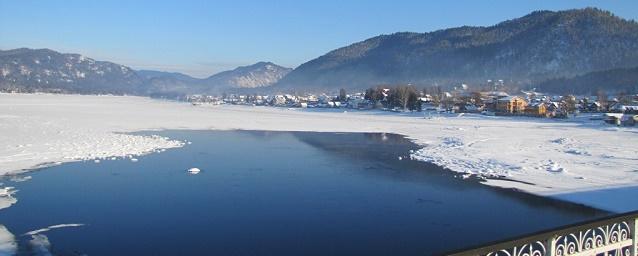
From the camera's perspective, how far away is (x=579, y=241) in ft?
14.5

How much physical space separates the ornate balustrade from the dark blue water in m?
3.75

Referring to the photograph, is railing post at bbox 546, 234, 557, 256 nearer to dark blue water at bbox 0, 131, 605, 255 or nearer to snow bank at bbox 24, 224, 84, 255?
dark blue water at bbox 0, 131, 605, 255

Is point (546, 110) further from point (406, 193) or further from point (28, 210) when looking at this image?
point (28, 210)

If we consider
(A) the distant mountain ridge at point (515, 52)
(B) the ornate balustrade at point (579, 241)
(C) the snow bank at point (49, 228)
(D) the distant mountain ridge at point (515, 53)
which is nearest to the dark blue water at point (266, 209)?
(C) the snow bank at point (49, 228)

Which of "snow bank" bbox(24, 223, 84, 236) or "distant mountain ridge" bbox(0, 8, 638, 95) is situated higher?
"distant mountain ridge" bbox(0, 8, 638, 95)

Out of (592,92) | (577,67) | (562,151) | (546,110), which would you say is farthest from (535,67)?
(562,151)

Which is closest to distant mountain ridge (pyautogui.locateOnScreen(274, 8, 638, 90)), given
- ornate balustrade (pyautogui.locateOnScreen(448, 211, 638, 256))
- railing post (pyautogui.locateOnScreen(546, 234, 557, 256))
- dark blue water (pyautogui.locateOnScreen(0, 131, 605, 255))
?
dark blue water (pyautogui.locateOnScreen(0, 131, 605, 255))

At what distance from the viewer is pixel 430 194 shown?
1350 cm

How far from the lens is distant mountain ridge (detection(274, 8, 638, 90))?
134250mm

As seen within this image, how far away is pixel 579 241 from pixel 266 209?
7715 mm

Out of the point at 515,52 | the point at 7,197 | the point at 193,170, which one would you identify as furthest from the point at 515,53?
the point at 7,197

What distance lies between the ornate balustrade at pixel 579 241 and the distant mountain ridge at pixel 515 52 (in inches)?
5358

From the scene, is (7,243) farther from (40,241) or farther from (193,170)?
(193,170)

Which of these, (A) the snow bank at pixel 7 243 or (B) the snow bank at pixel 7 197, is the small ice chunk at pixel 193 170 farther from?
(A) the snow bank at pixel 7 243
